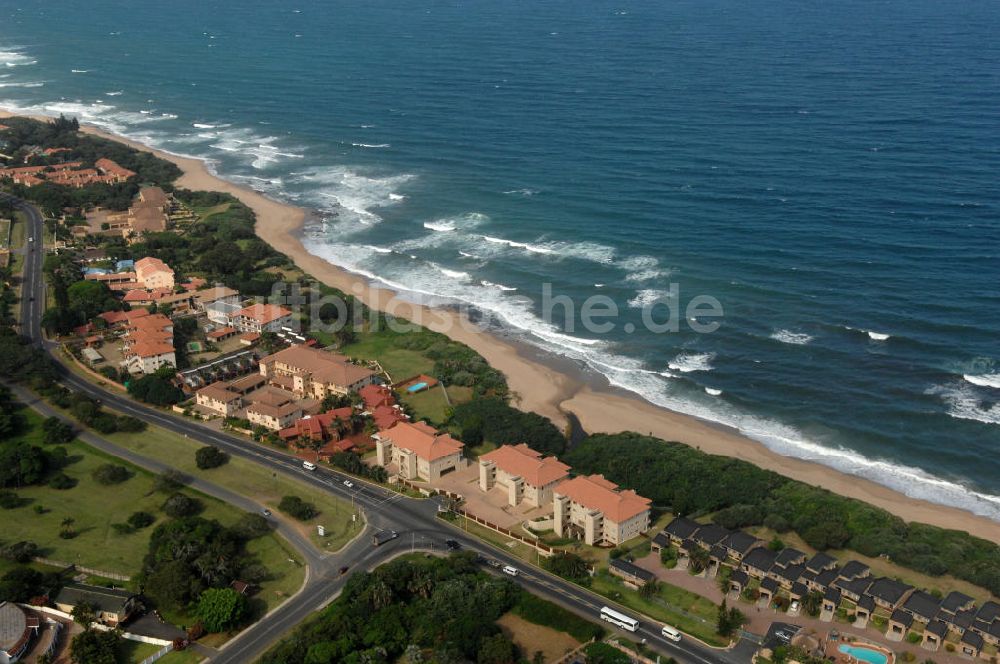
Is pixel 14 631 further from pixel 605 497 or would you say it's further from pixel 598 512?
pixel 605 497

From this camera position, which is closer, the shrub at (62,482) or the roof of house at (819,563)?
the roof of house at (819,563)

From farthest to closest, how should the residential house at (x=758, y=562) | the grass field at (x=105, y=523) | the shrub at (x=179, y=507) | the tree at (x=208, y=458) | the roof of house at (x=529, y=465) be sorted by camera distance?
the tree at (x=208, y=458) → the roof of house at (x=529, y=465) → the shrub at (x=179, y=507) → the grass field at (x=105, y=523) → the residential house at (x=758, y=562)

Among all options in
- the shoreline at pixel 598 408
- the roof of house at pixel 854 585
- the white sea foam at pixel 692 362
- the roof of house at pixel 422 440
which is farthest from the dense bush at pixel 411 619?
the white sea foam at pixel 692 362

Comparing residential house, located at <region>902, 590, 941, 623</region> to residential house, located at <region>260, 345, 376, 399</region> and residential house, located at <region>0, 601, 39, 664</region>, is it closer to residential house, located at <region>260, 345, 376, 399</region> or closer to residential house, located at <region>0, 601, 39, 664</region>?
residential house, located at <region>260, 345, 376, 399</region>

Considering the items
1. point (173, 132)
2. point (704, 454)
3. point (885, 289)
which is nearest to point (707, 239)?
point (885, 289)

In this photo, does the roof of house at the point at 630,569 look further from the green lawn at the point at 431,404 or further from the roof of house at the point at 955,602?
the green lawn at the point at 431,404

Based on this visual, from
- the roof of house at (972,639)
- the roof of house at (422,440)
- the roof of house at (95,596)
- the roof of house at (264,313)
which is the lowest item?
Answer: the roof of house at (972,639)

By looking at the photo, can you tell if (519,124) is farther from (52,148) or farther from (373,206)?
(52,148)
